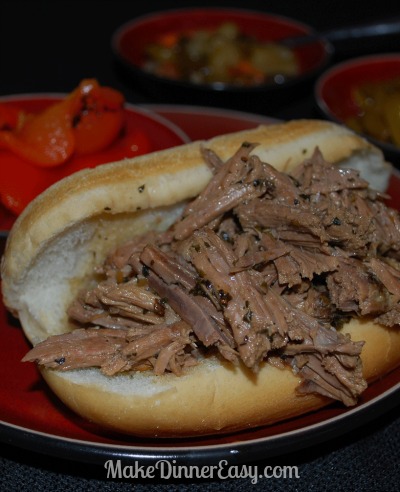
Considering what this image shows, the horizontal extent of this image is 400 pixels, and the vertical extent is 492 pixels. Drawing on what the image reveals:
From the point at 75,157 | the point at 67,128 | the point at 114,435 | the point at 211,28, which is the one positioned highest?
the point at 67,128

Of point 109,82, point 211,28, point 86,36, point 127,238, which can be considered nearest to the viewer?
point 127,238

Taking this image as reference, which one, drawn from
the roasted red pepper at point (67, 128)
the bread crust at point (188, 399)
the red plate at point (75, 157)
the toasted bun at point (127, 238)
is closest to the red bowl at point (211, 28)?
the red plate at point (75, 157)

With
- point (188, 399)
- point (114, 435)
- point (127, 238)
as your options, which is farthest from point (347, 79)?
point (114, 435)

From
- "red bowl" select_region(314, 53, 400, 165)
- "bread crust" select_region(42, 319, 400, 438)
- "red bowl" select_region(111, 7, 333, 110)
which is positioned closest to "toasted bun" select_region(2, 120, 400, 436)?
"bread crust" select_region(42, 319, 400, 438)

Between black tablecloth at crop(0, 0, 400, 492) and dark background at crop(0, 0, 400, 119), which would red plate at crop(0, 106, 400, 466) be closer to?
black tablecloth at crop(0, 0, 400, 492)

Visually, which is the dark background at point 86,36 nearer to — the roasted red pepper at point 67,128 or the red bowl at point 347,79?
the red bowl at point 347,79

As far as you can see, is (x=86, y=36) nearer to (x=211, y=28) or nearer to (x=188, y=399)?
(x=211, y=28)

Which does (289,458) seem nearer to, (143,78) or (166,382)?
(166,382)
